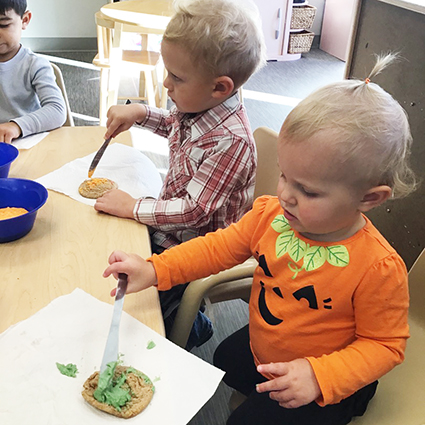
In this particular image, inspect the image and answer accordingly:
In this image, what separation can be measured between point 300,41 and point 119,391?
484 cm

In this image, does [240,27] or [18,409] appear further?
[240,27]

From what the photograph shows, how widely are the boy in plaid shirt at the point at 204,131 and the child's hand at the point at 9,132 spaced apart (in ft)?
1.33

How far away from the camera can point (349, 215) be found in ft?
2.36

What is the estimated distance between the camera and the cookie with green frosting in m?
0.58

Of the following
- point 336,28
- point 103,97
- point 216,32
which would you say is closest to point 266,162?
point 216,32

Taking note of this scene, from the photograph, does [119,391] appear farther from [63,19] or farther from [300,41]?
[63,19]

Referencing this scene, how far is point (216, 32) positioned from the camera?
946mm

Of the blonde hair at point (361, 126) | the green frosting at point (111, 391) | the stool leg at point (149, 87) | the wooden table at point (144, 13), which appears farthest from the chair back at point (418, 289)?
the stool leg at point (149, 87)

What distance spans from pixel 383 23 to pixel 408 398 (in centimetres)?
138

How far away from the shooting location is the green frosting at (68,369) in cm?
62

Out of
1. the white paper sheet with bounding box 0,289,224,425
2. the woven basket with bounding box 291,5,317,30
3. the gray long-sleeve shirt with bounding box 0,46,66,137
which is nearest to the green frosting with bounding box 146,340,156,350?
the white paper sheet with bounding box 0,289,224,425

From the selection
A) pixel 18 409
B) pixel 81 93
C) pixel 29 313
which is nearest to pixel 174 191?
pixel 29 313

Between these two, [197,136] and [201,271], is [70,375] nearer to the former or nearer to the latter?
[201,271]

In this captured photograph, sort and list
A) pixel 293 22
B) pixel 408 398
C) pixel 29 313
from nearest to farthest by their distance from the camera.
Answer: pixel 29 313, pixel 408 398, pixel 293 22
